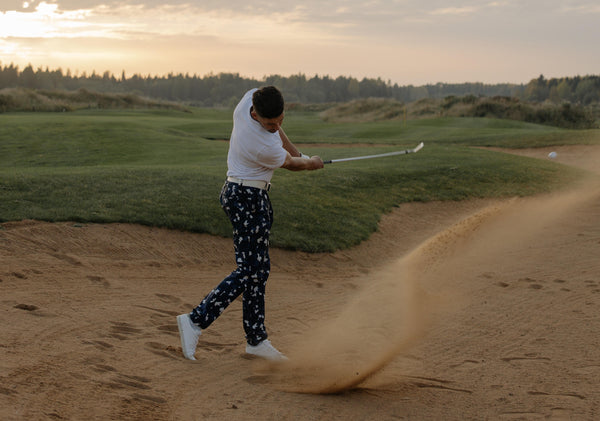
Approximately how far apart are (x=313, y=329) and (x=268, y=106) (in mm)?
3077

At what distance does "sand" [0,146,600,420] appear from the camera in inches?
198

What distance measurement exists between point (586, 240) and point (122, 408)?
10.2 m

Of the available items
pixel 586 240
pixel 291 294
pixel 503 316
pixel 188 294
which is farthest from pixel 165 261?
pixel 586 240

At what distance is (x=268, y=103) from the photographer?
545cm

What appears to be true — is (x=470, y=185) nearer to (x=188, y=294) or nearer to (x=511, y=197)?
(x=511, y=197)

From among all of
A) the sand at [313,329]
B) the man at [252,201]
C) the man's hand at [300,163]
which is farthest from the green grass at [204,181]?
the man's hand at [300,163]

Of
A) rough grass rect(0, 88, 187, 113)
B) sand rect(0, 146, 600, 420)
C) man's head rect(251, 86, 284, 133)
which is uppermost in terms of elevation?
rough grass rect(0, 88, 187, 113)

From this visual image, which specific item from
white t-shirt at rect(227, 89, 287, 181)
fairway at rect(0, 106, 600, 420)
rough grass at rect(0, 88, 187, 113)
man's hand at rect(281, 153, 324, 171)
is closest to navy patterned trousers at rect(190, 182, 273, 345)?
white t-shirt at rect(227, 89, 287, 181)

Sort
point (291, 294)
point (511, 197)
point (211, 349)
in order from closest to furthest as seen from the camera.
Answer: point (211, 349) < point (291, 294) < point (511, 197)

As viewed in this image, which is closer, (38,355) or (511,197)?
(38,355)

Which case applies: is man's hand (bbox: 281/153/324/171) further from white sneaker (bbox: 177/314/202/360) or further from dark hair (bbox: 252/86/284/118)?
white sneaker (bbox: 177/314/202/360)

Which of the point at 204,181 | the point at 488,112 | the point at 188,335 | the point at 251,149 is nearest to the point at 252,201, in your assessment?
the point at 251,149

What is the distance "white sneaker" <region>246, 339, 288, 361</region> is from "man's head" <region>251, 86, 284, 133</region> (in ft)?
7.11

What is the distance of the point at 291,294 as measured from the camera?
8.93 m
